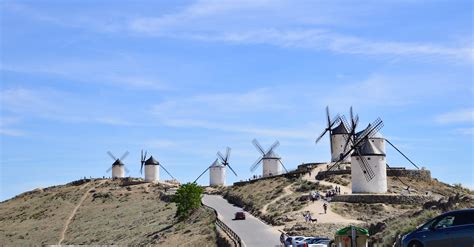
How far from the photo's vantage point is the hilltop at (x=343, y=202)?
34812 millimetres

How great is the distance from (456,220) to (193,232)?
38824mm

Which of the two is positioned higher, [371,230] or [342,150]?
[342,150]

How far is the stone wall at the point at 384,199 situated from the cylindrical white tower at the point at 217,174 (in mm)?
52230

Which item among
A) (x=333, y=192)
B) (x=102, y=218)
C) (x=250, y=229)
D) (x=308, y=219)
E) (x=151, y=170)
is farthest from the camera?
(x=151, y=170)

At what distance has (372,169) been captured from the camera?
64.2 m

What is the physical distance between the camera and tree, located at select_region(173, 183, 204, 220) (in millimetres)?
70250

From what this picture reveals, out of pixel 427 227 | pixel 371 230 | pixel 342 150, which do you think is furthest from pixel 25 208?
pixel 427 227

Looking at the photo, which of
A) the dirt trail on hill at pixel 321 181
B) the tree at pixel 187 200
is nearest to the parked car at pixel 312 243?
the dirt trail on hill at pixel 321 181

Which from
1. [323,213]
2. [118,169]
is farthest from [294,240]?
[118,169]

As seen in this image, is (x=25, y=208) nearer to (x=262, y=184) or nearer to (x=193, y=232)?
(x=262, y=184)

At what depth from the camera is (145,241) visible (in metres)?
61.0

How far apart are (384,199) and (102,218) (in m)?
41.3

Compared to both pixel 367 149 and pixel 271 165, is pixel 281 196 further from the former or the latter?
pixel 271 165

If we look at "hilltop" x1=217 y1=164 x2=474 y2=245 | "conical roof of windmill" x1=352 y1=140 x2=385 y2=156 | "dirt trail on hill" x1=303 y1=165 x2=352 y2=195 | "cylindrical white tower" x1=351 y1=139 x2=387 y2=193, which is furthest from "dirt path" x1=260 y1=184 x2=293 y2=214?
"conical roof of windmill" x1=352 y1=140 x2=385 y2=156
